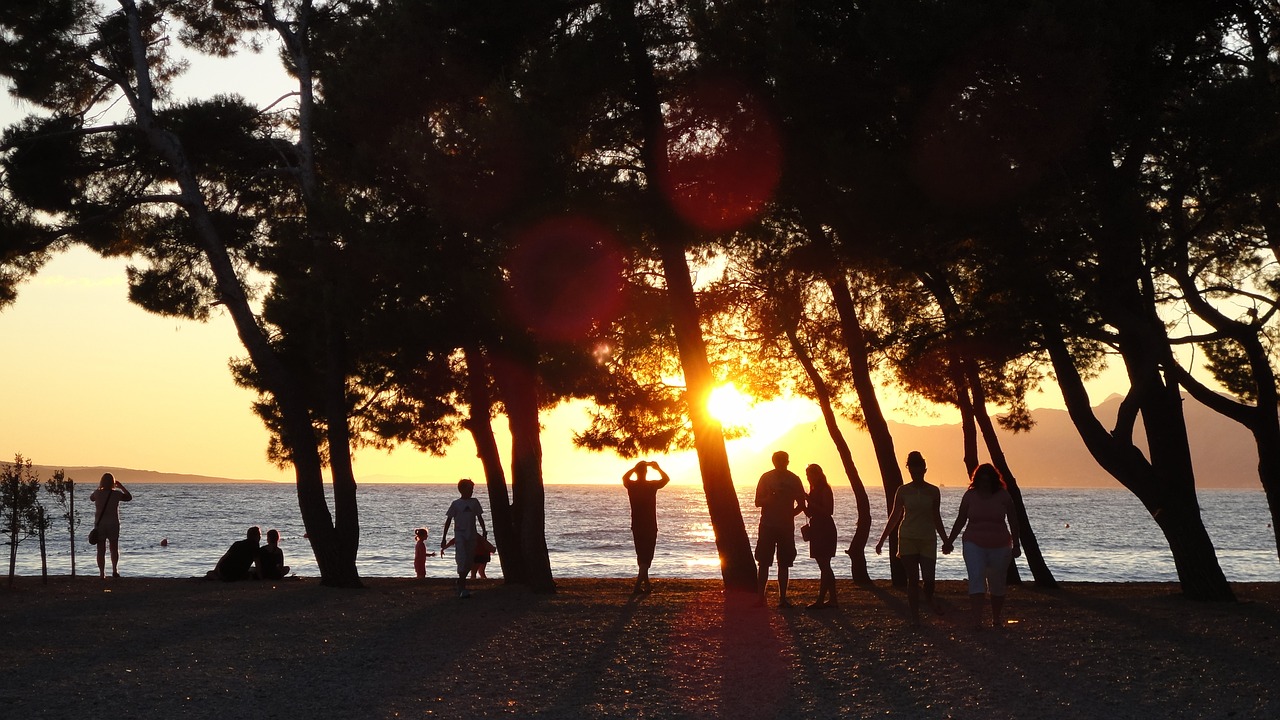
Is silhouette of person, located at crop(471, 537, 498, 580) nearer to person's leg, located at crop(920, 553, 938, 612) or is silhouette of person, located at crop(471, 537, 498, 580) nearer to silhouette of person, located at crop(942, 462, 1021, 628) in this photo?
person's leg, located at crop(920, 553, 938, 612)

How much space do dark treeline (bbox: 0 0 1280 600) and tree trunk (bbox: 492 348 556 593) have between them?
0.18 ft

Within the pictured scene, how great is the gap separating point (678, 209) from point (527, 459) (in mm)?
3807

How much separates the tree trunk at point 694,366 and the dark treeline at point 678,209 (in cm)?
5

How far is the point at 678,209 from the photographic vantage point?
14.1 m

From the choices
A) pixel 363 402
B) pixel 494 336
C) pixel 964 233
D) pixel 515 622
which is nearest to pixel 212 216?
pixel 363 402

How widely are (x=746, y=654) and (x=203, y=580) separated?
41.0 feet

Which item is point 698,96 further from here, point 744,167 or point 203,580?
point 203,580

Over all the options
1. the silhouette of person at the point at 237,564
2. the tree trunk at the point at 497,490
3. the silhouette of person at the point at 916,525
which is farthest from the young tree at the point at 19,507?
the silhouette of person at the point at 916,525

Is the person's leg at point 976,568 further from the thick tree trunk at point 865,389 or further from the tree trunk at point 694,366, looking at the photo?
the thick tree trunk at point 865,389

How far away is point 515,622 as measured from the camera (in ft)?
37.9

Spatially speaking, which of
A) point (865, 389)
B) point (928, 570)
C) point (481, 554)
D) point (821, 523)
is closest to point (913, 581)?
point (928, 570)

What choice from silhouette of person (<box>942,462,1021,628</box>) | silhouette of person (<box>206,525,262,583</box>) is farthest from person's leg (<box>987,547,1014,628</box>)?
silhouette of person (<box>206,525,262,583</box>)

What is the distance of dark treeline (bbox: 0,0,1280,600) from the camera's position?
10.7 metres

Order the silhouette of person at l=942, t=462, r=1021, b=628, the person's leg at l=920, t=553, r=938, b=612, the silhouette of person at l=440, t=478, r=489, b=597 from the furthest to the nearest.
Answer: the silhouette of person at l=440, t=478, r=489, b=597, the person's leg at l=920, t=553, r=938, b=612, the silhouette of person at l=942, t=462, r=1021, b=628
